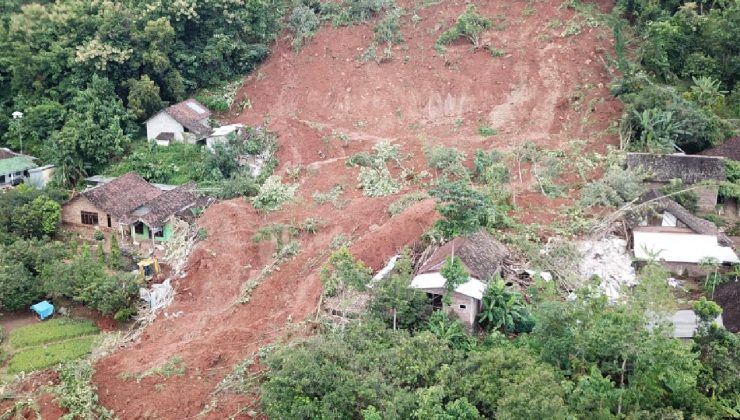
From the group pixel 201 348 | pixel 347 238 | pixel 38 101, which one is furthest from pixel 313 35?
pixel 201 348

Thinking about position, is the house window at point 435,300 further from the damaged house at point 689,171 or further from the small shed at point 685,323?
the damaged house at point 689,171

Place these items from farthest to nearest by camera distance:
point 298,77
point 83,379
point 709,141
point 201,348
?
point 298,77, point 709,141, point 201,348, point 83,379

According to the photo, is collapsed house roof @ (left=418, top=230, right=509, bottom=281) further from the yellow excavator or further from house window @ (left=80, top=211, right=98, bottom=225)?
house window @ (left=80, top=211, right=98, bottom=225)

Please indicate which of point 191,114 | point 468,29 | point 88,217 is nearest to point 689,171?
point 468,29

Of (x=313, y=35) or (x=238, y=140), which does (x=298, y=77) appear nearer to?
(x=313, y=35)

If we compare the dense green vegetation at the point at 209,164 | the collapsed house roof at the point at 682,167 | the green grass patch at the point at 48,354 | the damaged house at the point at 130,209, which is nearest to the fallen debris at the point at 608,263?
the collapsed house roof at the point at 682,167

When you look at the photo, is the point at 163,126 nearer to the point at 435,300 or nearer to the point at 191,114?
the point at 191,114
